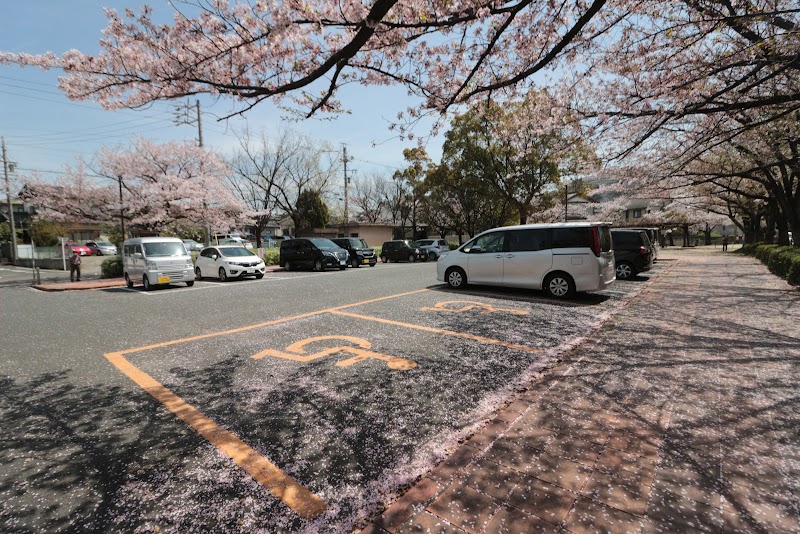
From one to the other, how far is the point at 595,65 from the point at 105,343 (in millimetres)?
9554

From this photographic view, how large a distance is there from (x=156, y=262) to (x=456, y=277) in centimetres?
977

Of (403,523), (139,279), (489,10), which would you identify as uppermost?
(489,10)

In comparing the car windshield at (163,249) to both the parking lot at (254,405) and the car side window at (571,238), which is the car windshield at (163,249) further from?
the car side window at (571,238)

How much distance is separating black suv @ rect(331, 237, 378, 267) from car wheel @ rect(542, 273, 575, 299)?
1388 cm

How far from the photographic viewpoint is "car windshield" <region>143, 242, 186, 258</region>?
1237cm

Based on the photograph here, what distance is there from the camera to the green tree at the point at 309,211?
106 feet

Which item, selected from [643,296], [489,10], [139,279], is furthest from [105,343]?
[643,296]

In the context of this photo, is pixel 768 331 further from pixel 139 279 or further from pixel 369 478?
pixel 139 279

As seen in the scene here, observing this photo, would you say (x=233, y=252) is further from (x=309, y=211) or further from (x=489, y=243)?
(x=309, y=211)

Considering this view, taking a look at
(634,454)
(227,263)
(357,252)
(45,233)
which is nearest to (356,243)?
(357,252)

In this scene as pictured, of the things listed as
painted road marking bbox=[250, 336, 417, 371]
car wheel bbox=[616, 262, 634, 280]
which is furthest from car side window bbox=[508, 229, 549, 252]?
car wheel bbox=[616, 262, 634, 280]

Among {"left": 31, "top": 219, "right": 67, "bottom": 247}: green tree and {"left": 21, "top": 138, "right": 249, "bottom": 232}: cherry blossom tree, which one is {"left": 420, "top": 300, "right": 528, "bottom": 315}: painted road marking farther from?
{"left": 31, "top": 219, "right": 67, "bottom": 247}: green tree

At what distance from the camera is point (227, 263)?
14484mm

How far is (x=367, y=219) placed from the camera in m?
49.3
